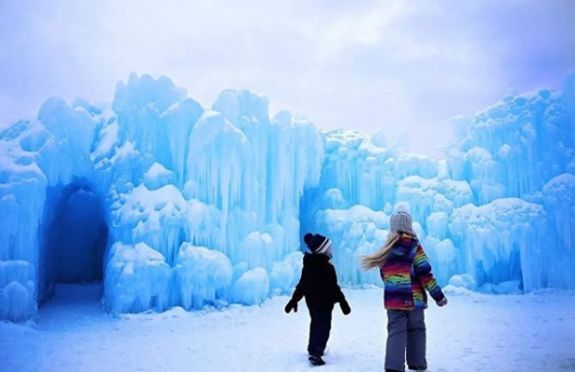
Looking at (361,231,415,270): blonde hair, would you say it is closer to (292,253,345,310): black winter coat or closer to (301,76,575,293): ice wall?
(292,253,345,310): black winter coat

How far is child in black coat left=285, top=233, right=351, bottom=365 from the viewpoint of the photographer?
405cm

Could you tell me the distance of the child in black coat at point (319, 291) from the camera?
405 cm

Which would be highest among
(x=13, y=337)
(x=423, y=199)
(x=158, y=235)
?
(x=423, y=199)

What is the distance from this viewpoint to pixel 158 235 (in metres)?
8.41

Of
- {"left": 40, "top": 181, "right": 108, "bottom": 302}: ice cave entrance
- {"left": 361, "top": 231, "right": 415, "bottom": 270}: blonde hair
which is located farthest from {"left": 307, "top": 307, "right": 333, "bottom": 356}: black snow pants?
{"left": 40, "top": 181, "right": 108, "bottom": 302}: ice cave entrance

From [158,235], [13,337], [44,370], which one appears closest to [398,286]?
[44,370]

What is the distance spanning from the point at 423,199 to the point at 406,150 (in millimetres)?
2211

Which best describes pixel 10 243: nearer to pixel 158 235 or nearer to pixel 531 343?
pixel 158 235

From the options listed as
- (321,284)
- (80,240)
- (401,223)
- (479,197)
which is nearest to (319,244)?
(321,284)

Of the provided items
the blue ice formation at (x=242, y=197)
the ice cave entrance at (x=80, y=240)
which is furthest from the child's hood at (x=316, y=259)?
the ice cave entrance at (x=80, y=240)

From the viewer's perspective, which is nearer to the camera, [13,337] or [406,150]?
[13,337]

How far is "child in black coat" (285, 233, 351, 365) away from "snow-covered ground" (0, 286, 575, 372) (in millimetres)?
227

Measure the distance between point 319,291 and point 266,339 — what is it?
1.91 m

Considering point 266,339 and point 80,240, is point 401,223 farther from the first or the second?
point 80,240
